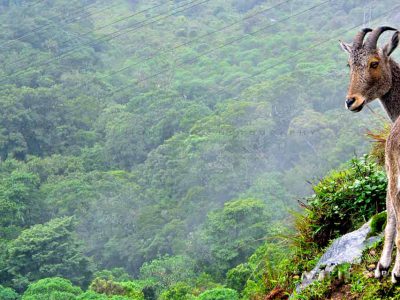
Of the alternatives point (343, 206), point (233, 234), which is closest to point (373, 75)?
point (343, 206)

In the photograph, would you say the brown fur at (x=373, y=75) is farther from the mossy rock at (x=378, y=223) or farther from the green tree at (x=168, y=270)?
the green tree at (x=168, y=270)

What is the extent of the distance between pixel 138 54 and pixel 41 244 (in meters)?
37.3

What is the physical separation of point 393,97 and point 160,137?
42.7 meters

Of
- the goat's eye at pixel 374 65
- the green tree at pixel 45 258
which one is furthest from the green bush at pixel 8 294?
the goat's eye at pixel 374 65

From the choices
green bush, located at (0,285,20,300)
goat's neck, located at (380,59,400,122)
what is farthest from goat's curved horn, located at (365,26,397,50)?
green bush, located at (0,285,20,300)

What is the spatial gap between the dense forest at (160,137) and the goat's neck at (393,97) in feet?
52.6

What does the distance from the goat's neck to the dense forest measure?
16.0m

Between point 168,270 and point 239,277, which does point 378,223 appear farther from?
point 168,270

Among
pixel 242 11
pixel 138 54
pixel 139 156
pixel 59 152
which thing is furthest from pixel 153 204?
pixel 242 11

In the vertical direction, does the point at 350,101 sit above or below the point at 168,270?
above

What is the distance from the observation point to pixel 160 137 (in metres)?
46.8

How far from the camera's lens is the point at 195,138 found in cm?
4203

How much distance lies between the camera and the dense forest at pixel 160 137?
31156 mm

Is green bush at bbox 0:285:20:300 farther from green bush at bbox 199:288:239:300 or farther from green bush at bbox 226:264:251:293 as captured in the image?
green bush at bbox 199:288:239:300
